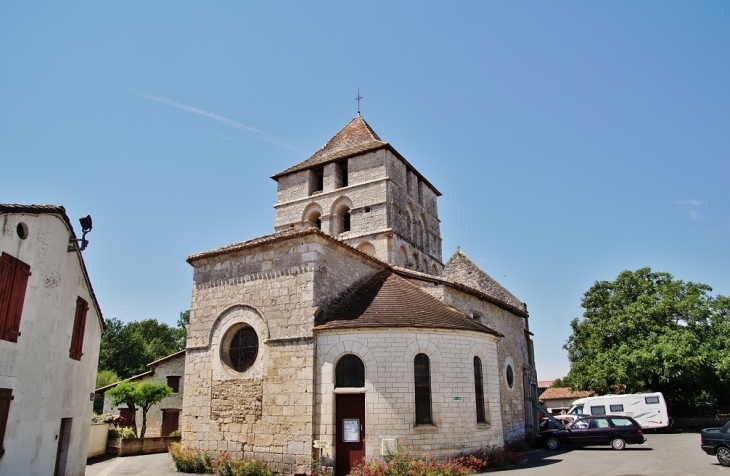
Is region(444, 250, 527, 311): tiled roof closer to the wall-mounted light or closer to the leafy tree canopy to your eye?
the wall-mounted light

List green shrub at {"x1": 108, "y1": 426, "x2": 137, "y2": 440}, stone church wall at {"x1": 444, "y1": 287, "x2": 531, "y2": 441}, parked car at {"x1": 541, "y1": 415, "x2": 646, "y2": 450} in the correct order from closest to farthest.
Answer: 1. parked car at {"x1": 541, "y1": 415, "x2": 646, "y2": 450}
2. stone church wall at {"x1": 444, "y1": 287, "x2": 531, "y2": 441}
3. green shrub at {"x1": 108, "y1": 426, "x2": 137, "y2": 440}

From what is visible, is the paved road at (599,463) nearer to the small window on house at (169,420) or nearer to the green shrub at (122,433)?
the green shrub at (122,433)

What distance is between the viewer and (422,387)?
41.2 ft

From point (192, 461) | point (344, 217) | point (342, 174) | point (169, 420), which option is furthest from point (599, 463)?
point (169, 420)

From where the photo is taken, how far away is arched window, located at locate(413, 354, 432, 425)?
12.4 m

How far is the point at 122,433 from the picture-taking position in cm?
1941

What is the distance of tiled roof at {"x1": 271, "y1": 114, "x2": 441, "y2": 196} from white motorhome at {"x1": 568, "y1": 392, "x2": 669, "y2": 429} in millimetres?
14784

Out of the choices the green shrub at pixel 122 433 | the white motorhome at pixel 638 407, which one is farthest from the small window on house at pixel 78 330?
the white motorhome at pixel 638 407

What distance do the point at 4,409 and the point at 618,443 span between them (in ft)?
57.3

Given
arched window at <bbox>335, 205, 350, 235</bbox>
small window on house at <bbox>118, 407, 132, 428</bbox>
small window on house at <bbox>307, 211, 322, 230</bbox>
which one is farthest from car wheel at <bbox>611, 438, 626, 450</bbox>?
small window on house at <bbox>118, 407, 132, 428</bbox>

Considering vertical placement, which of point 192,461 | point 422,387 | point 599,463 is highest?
point 422,387

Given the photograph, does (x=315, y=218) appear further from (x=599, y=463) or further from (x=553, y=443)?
(x=599, y=463)

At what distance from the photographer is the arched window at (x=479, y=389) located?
13.6 meters

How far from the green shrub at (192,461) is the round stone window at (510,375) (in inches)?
447
